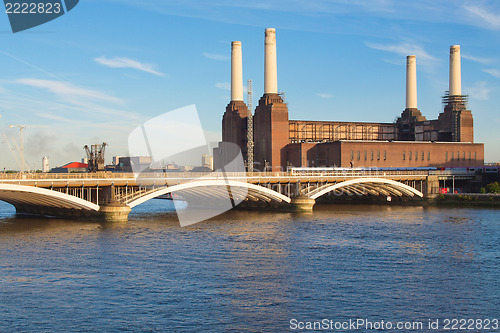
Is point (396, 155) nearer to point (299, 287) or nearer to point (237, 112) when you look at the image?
point (237, 112)

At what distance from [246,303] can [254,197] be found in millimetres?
52980

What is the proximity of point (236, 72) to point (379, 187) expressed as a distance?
3756cm

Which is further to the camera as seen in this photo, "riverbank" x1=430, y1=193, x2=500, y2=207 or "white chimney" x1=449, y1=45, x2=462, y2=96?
"white chimney" x1=449, y1=45, x2=462, y2=96

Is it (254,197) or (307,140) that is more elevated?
(307,140)

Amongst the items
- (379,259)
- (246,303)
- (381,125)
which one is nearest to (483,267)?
(379,259)

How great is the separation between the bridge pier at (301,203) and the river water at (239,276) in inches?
754

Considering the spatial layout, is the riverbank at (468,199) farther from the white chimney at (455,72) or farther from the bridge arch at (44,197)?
→ the bridge arch at (44,197)

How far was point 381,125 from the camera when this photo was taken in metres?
126

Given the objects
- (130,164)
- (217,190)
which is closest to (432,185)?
A: (217,190)

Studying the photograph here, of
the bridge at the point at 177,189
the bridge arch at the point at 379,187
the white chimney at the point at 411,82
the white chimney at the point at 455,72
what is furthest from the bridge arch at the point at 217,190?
the white chimney at the point at 455,72

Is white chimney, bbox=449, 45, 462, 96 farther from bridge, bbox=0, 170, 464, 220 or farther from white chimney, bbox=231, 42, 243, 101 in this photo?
white chimney, bbox=231, 42, 243, 101

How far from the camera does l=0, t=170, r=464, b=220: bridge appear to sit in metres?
57.1

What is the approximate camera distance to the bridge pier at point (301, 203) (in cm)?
7721

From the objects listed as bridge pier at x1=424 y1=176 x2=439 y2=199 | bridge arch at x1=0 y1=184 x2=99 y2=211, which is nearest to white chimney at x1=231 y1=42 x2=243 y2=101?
bridge pier at x1=424 y1=176 x2=439 y2=199
